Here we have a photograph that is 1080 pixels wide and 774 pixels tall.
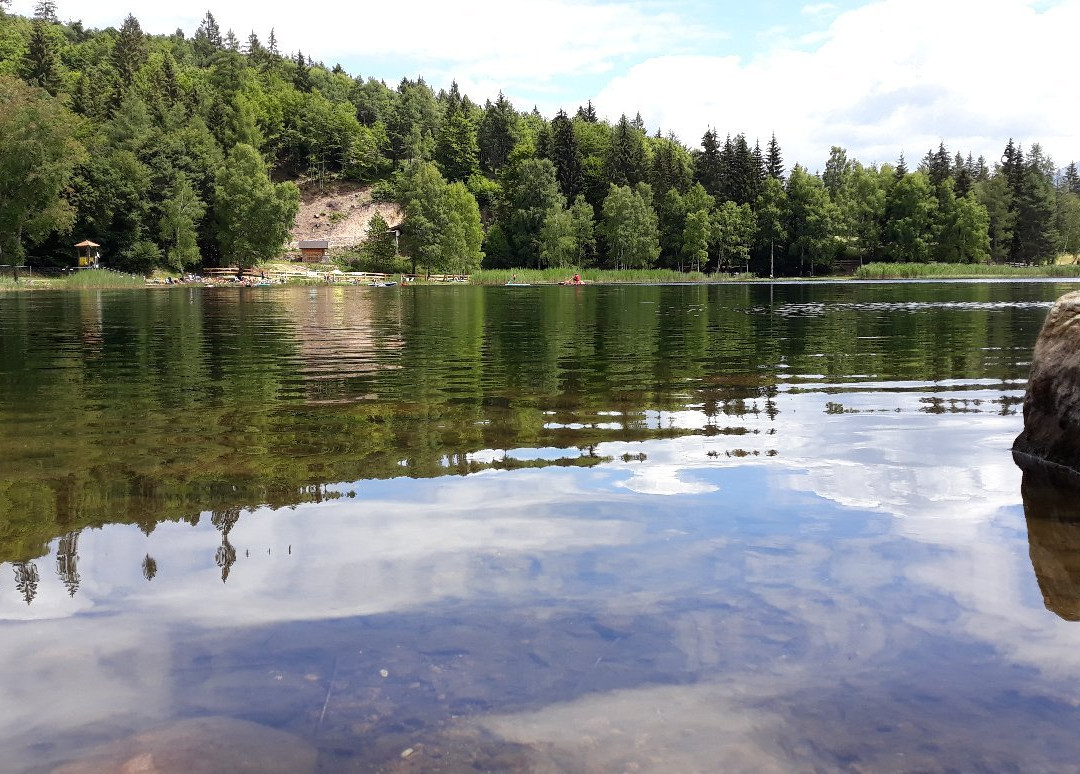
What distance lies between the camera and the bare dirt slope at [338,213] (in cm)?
14638

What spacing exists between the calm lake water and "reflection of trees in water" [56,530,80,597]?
0.02 metres

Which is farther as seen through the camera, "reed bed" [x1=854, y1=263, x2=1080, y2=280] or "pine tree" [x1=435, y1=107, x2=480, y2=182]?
"pine tree" [x1=435, y1=107, x2=480, y2=182]

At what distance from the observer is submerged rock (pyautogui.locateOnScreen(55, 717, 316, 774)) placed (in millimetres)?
3490

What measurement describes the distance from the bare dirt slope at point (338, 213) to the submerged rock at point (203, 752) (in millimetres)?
140744

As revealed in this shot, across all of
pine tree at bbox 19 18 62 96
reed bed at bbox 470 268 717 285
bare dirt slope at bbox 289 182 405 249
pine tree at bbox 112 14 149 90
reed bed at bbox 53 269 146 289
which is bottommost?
reed bed at bbox 53 269 146 289

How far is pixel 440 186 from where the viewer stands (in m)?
109

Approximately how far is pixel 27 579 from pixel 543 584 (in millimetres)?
3437

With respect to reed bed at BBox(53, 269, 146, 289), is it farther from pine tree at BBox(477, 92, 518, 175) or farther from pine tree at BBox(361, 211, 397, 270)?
pine tree at BBox(477, 92, 518, 175)

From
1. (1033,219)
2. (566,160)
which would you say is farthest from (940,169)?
(566,160)

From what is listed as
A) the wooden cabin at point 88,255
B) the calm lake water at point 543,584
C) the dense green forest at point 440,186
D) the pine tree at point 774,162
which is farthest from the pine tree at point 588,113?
the calm lake water at point 543,584

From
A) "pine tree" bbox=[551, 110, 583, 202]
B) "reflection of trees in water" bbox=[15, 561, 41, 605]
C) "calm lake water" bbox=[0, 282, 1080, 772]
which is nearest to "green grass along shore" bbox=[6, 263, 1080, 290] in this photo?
Result: "pine tree" bbox=[551, 110, 583, 202]

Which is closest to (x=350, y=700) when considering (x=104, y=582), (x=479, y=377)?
(x=104, y=582)

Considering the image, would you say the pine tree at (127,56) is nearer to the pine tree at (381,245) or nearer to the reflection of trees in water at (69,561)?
the pine tree at (381,245)

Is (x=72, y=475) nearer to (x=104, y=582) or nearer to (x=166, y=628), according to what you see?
(x=104, y=582)
